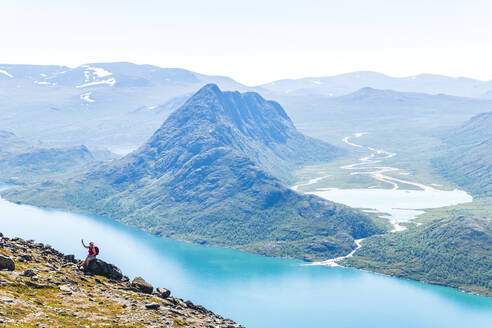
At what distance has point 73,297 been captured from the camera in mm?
61688

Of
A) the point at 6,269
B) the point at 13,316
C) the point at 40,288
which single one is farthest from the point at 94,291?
the point at 13,316

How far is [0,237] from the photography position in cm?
7412

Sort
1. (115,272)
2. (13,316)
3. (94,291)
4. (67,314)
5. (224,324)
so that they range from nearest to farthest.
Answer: (13,316)
(67,314)
(94,291)
(224,324)
(115,272)

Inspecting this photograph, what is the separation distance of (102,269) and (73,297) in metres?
12.3

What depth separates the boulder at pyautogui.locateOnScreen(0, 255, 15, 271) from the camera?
61.9 meters

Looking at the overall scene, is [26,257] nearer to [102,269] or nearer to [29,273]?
[29,273]

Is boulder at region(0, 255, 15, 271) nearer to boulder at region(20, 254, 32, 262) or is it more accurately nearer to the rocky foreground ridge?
the rocky foreground ridge

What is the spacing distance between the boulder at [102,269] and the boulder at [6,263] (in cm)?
1200

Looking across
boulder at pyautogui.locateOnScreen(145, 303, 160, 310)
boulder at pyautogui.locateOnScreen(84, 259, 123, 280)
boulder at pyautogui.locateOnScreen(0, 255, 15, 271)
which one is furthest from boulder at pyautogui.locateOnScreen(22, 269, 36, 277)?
boulder at pyautogui.locateOnScreen(145, 303, 160, 310)

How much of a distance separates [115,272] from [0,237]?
1796cm

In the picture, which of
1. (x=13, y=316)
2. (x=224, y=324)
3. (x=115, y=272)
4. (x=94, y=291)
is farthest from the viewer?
(x=115, y=272)

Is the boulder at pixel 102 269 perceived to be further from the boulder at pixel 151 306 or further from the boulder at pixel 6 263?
the boulder at pixel 6 263

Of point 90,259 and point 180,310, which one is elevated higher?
point 90,259

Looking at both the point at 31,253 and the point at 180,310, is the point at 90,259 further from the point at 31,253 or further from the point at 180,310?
the point at 180,310
